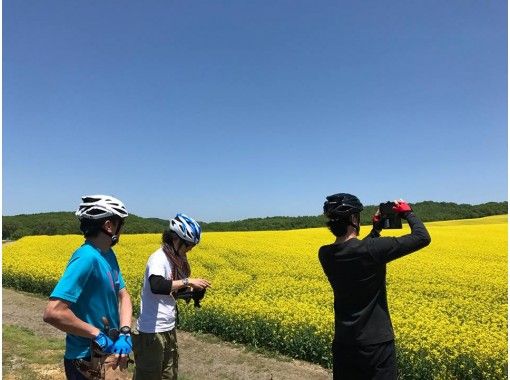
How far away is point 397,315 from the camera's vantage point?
28.2 feet

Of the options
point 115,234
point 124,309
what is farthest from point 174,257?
point 115,234

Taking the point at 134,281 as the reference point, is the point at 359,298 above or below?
above

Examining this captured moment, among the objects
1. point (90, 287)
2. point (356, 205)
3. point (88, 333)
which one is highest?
point (356, 205)

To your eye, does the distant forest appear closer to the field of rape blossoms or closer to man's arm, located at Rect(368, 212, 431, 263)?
the field of rape blossoms

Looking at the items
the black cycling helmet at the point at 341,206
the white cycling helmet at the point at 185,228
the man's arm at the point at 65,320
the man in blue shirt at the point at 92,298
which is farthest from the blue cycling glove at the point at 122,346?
the black cycling helmet at the point at 341,206

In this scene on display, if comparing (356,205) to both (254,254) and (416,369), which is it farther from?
(254,254)

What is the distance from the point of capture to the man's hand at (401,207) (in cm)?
299

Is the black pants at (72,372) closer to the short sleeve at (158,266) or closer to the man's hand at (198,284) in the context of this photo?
the short sleeve at (158,266)

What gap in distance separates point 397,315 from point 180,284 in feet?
20.7

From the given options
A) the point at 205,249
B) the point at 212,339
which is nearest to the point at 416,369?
the point at 212,339

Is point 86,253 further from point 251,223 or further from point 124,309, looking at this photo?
point 251,223

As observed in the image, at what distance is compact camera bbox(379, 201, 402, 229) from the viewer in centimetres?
310

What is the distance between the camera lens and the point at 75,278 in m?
2.48

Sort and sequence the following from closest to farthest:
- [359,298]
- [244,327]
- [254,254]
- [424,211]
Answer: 1. [359,298]
2. [244,327]
3. [254,254]
4. [424,211]
